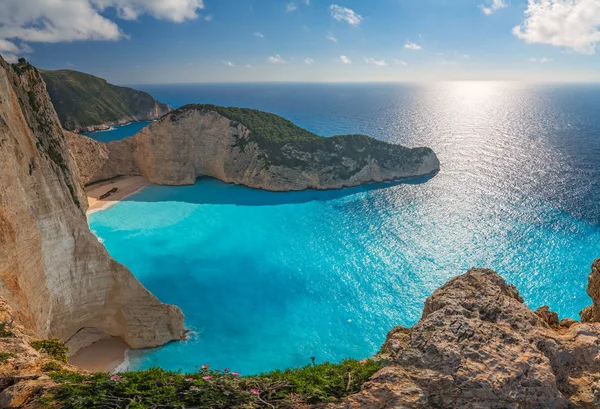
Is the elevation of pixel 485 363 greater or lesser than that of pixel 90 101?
lesser

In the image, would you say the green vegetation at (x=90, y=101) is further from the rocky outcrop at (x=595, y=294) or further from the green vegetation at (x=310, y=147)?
the rocky outcrop at (x=595, y=294)

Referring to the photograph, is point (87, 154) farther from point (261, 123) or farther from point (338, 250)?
point (338, 250)

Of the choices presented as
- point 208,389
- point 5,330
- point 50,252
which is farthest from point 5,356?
point 50,252

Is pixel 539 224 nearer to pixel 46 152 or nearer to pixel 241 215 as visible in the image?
pixel 241 215

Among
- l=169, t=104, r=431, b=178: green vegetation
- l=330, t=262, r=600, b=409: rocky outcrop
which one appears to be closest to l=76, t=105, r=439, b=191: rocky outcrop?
l=169, t=104, r=431, b=178: green vegetation

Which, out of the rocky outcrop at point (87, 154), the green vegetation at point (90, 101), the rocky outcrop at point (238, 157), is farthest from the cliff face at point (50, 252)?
the green vegetation at point (90, 101)

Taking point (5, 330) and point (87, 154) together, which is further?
A: point (87, 154)
